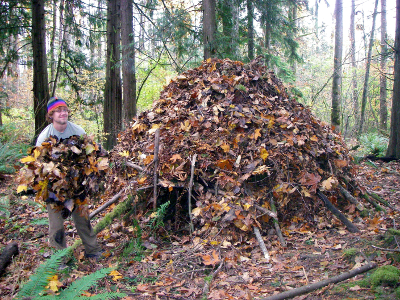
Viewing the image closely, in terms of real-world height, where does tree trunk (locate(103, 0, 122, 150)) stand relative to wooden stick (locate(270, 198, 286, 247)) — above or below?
above

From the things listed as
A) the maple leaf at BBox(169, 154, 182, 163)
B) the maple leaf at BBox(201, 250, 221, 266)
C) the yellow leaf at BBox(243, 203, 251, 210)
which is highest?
the maple leaf at BBox(169, 154, 182, 163)

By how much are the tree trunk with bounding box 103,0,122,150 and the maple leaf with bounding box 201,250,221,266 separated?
22.4ft

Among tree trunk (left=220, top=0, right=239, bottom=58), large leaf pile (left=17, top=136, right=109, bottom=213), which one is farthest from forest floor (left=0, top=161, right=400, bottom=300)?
tree trunk (left=220, top=0, right=239, bottom=58)

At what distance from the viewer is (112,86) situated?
9453mm

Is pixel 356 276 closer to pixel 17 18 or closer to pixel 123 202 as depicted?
pixel 123 202

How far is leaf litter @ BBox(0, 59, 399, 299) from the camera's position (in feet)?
10.1

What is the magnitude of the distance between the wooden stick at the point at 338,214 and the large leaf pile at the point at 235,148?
4.8 inches

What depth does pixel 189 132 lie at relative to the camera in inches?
173

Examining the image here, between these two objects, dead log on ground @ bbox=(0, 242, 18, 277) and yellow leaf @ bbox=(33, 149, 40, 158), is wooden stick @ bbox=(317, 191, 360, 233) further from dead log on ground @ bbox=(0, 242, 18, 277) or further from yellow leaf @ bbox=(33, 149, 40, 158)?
dead log on ground @ bbox=(0, 242, 18, 277)

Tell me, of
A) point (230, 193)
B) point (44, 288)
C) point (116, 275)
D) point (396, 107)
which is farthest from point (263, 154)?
point (396, 107)

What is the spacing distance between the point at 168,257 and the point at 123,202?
1056mm

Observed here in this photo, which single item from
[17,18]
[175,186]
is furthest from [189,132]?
[17,18]

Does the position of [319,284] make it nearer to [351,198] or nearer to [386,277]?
[386,277]

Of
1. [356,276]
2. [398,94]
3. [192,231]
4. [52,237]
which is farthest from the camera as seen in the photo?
[398,94]
